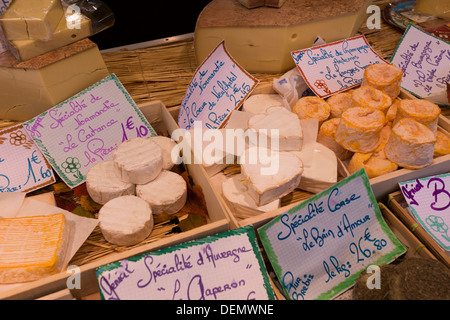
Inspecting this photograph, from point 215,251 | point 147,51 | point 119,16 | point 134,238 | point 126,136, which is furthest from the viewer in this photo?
point 119,16

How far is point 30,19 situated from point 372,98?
1.38 metres

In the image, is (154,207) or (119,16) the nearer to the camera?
(154,207)

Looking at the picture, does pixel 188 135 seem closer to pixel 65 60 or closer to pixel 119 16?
pixel 65 60

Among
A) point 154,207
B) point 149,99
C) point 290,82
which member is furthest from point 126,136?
point 290,82

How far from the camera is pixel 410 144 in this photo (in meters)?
1.29

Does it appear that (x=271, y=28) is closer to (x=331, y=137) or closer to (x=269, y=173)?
(x=331, y=137)

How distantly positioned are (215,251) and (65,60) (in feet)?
3.29

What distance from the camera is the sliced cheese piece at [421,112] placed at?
1384 mm

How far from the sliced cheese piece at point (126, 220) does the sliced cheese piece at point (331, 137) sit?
0.77 m

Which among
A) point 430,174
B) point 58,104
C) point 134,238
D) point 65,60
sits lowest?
point 134,238

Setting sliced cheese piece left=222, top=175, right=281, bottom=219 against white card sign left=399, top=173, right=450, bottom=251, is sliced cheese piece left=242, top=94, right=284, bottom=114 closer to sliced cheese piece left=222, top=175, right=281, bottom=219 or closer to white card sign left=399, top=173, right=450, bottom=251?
sliced cheese piece left=222, top=175, right=281, bottom=219

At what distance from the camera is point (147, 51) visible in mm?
1983

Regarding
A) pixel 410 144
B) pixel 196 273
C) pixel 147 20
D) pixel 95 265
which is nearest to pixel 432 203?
pixel 410 144

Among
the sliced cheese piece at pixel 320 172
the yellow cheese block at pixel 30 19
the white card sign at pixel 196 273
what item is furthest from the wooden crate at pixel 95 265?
the yellow cheese block at pixel 30 19
